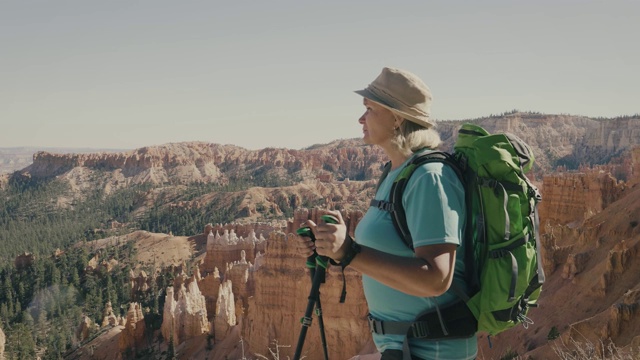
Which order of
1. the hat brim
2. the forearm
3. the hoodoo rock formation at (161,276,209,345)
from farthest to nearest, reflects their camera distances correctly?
the hoodoo rock formation at (161,276,209,345)
the hat brim
the forearm

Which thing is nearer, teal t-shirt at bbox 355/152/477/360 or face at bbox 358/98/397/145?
teal t-shirt at bbox 355/152/477/360

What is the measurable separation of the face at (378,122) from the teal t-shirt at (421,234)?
0.19 m

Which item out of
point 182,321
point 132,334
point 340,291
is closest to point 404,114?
point 340,291

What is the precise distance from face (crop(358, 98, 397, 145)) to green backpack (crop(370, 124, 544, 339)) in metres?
0.32

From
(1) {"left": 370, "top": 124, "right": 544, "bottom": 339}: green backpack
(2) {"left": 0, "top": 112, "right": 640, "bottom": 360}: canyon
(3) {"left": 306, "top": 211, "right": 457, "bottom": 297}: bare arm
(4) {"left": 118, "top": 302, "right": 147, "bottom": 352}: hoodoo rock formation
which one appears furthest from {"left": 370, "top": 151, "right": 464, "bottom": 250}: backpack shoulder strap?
(4) {"left": 118, "top": 302, "right": 147, "bottom": 352}: hoodoo rock formation

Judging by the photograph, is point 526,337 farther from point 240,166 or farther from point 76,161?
point 76,161

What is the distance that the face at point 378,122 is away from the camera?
2926mm

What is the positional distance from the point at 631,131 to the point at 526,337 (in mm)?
105665

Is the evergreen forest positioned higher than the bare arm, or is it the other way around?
the bare arm

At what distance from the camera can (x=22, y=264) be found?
61625 millimetres

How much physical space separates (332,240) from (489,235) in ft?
2.49

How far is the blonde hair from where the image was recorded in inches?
114

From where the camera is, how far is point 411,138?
2900 millimetres

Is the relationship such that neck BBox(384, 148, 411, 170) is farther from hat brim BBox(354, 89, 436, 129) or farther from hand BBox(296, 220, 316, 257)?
hand BBox(296, 220, 316, 257)
